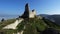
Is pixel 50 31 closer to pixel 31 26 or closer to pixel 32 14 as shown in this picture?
pixel 31 26

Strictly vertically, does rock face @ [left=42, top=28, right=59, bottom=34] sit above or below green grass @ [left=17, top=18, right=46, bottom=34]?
below

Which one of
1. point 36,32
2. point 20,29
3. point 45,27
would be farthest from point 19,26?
point 45,27

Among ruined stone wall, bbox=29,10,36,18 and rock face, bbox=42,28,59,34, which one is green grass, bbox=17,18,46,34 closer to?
rock face, bbox=42,28,59,34

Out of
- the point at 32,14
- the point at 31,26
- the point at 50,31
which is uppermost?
the point at 32,14

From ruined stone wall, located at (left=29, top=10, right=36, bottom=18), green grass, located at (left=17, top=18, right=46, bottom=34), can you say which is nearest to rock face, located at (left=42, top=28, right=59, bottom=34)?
green grass, located at (left=17, top=18, right=46, bottom=34)

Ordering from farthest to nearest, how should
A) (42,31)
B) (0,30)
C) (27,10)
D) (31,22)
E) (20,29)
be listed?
(27,10) < (31,22) < (42,31) < (20,29) < (0,30)

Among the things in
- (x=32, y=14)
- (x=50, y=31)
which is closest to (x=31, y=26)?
(x=50, y=31)

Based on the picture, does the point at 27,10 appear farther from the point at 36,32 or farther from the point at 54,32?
the point at 54,32

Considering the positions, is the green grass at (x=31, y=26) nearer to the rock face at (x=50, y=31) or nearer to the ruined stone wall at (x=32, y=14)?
the rock face at (x=50, y=31)

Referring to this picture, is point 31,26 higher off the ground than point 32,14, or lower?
lower

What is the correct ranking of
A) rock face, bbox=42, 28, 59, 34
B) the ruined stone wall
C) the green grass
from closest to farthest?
1. rock face, bbox=42, 28, 59, 34
2. the green grass
3. the ruined stone wall

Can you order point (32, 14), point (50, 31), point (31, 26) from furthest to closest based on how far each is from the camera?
1. point (32, 14)
2. point (31, 26)
3. point (50, 31)
